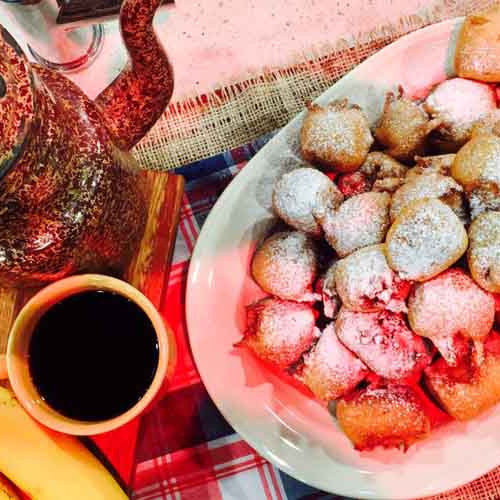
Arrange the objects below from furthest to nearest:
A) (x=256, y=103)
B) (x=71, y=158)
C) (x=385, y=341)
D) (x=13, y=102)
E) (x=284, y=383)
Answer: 1. (x=256, y=103)
2. (x=284, y=383)
3. (x=385, y=341)
4. (x=71, y=158)
5. (x=13, y=102)

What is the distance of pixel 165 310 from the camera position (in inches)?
36.1

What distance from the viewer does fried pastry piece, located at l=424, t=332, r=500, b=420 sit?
2.41 ft

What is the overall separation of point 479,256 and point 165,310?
0.42m

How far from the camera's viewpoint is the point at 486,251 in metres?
0.67

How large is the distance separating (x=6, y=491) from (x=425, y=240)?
520mm

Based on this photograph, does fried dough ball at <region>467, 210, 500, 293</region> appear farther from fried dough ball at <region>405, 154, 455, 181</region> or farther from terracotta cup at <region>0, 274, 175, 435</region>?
terracotta cup at <region>0, 274, 175, 435</region>

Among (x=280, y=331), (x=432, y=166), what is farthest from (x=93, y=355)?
(x=432, y=166)

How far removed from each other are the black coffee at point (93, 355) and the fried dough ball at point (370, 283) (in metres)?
0.22

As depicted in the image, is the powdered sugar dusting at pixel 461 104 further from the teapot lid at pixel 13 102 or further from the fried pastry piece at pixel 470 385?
the teapot lid at pixel 13 102

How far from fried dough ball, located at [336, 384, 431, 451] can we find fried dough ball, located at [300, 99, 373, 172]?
0.85 feet

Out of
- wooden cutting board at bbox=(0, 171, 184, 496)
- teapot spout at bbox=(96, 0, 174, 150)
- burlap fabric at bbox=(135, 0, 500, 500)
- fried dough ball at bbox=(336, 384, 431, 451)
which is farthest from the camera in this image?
burlap fabric at bbox=(135, 0, 500, 500)

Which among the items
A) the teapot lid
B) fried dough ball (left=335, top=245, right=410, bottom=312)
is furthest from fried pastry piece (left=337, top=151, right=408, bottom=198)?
the teapot lid

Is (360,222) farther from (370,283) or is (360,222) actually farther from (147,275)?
(147,275)

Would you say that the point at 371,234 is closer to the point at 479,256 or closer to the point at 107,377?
→ the point at 479,256
